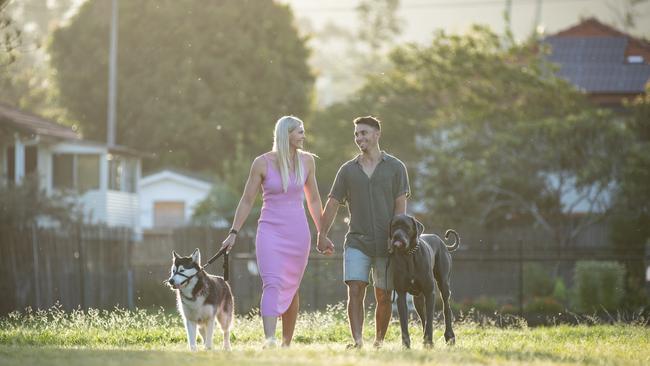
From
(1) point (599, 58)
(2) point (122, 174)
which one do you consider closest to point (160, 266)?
(2) point (122, 174)

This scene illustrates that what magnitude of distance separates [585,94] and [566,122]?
22.5 ft

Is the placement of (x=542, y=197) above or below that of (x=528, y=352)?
above

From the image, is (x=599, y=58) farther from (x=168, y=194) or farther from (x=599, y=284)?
(x=599, y=284)

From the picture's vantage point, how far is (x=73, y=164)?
39688 mm

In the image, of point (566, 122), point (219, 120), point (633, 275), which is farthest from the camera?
point (219, 120)

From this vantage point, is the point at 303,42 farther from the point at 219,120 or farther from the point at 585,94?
the point at 585,94

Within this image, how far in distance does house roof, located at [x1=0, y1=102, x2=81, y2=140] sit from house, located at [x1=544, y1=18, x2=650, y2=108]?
722 inches

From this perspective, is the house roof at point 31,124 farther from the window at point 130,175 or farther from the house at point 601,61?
the house at point 601,61

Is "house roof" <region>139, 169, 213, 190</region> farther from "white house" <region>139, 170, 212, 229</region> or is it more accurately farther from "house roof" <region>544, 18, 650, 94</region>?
"house roof" <region>544, 18, 650, 94</region>

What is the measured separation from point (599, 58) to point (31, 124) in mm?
23323

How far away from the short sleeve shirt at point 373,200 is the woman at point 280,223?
1.50 ft

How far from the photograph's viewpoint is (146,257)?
29938 millimetres

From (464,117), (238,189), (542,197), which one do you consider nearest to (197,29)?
(238,189)

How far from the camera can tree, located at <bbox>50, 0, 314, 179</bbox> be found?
173 feet
